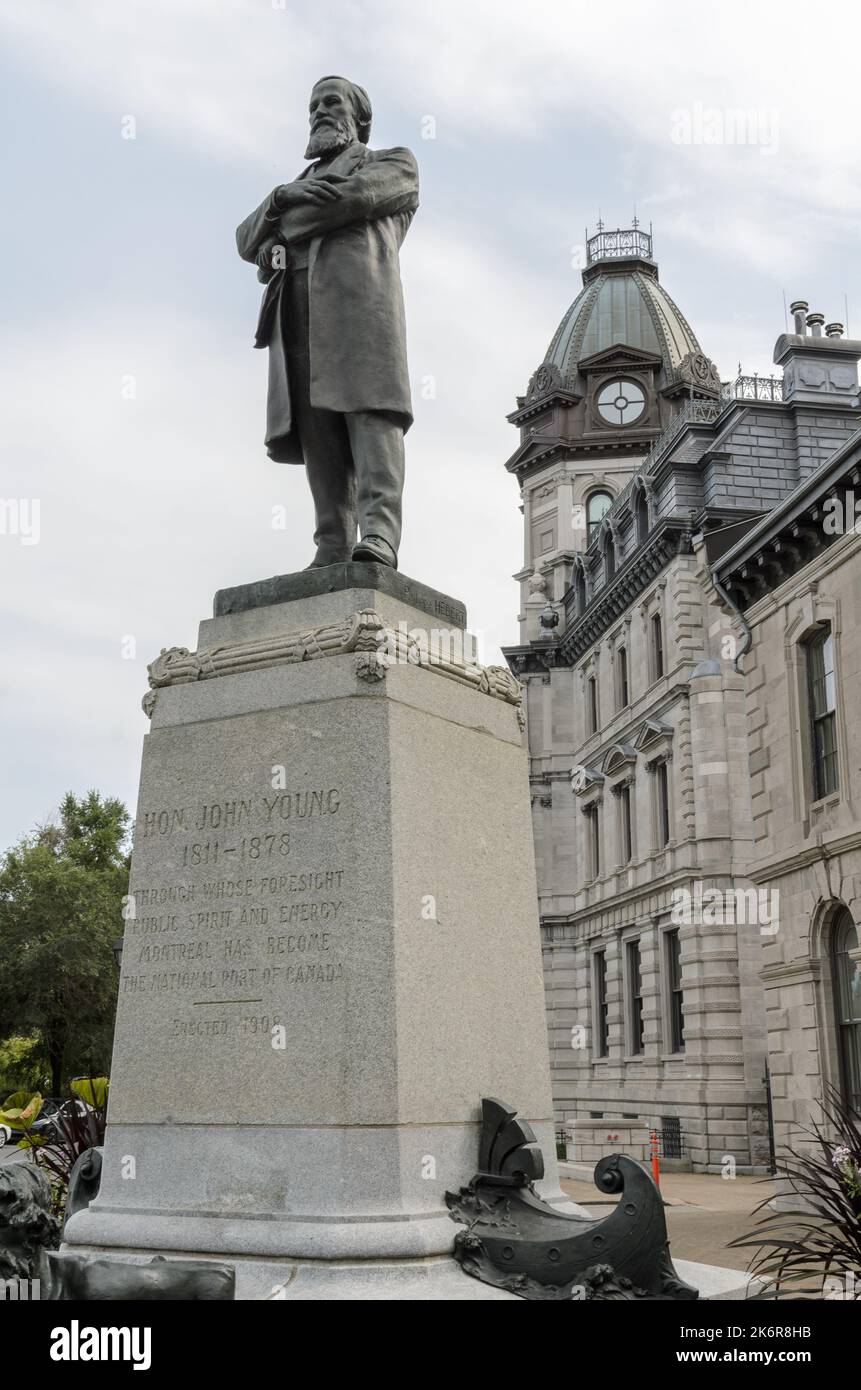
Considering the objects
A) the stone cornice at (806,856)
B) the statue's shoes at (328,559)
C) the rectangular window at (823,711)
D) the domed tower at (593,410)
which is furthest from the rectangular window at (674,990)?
the statue's shoes at (328,559)

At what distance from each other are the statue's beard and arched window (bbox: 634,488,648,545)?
34.4 meters

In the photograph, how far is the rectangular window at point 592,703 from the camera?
48984mm

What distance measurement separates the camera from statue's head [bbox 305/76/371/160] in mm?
8289

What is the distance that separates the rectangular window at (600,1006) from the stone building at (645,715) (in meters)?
0.07

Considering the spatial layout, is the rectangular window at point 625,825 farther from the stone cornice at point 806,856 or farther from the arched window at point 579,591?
the stone cornice at point 806,856

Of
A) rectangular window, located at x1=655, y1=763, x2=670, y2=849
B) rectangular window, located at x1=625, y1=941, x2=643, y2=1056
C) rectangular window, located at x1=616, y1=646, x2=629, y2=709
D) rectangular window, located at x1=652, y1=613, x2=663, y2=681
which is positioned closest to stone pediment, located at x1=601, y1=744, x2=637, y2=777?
rectangular window, located at x1=655, y1=763, x2=670, y2=849

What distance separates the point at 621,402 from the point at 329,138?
161 feet

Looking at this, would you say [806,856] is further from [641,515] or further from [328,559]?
[641,515]

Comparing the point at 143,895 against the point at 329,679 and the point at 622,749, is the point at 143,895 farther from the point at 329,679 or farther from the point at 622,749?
the point at 622,749

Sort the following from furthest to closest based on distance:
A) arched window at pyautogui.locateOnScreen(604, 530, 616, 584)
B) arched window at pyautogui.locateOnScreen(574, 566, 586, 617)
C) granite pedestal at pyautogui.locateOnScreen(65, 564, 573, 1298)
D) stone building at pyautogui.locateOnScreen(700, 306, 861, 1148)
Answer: arched window at pyautogui.locateOnScreen(574, 566, 586, 617) → arched window at pyautogui.locateOnScreen(604, 530, 616, 584) → stone building at pyautogui.locateOnScreen(700, 306, 861, 1148) → granite pedestal at pyautogui.locateOnScreen(65, 564, 573, 1298)

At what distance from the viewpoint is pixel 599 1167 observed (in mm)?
6227

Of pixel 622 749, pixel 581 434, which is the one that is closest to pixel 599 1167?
pixel 622 749

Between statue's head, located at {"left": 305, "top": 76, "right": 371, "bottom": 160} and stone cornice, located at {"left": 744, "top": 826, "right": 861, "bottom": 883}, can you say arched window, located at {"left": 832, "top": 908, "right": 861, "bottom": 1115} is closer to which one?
stone cornice, located at {"left": 744, "top": 826, "right": 861, "bottom": 883}

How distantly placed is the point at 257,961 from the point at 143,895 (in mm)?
914
